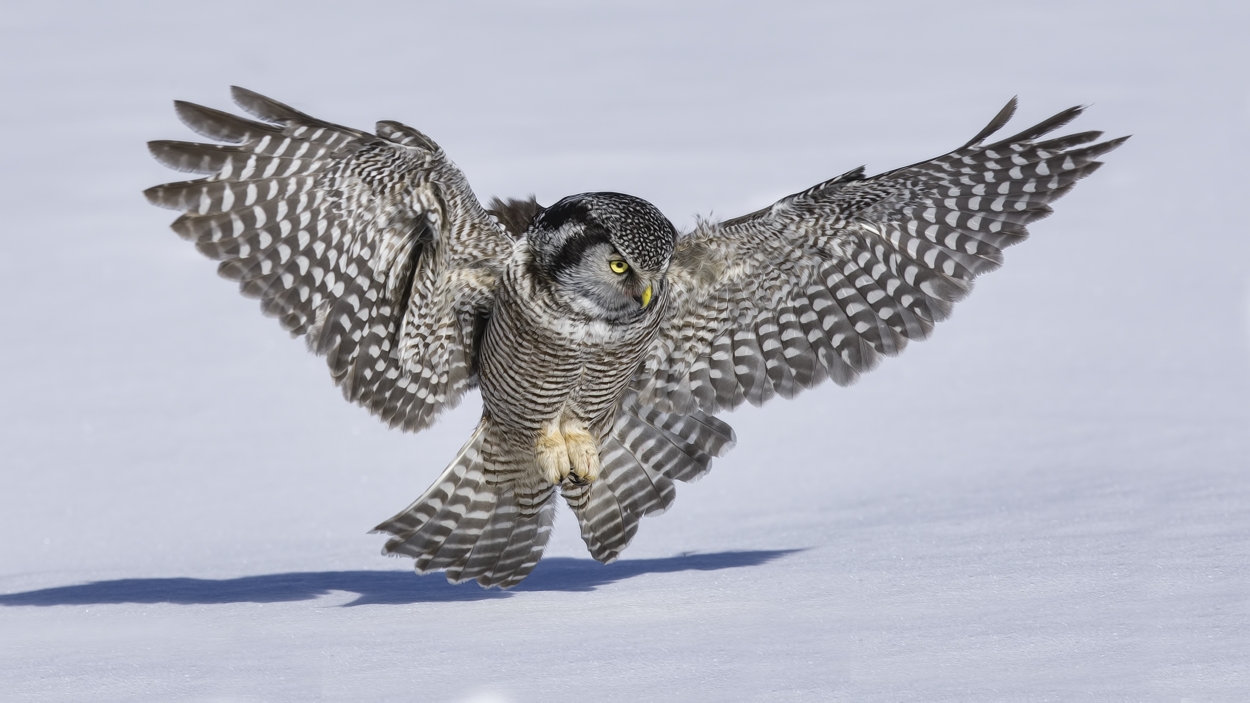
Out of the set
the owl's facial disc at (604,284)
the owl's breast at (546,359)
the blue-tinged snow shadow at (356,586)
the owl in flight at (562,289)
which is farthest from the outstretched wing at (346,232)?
the blue-tinged snow shadow at (356,586)

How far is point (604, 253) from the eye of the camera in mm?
4527

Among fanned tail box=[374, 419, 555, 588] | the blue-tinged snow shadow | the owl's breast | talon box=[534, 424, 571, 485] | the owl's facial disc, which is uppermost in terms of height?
the owl's facial disc

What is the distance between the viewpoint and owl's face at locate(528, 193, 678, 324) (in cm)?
450

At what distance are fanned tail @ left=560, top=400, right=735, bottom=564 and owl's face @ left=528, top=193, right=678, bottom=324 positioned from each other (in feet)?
2.61

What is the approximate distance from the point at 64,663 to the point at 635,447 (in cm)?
→ 239

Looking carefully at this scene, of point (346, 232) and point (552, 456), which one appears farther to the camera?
point (552, 456)

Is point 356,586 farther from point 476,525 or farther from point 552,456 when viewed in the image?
point 552,456

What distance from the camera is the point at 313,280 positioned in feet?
14.7

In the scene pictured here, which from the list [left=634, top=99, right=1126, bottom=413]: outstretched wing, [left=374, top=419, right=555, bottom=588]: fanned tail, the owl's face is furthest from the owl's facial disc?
[left=374, top=419, right=555, bottom=588]: fanned tail

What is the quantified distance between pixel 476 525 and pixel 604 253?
4.07ft

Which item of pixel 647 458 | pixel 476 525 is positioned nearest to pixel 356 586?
pixel 476 525

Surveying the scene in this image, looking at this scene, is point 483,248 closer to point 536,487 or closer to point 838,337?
point 536,487

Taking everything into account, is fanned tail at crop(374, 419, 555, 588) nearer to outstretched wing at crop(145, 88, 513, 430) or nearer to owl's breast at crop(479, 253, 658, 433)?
owl's breast at crop(479, 253, 658, 433)

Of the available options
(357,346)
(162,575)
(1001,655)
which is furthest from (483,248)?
(1001,655)
